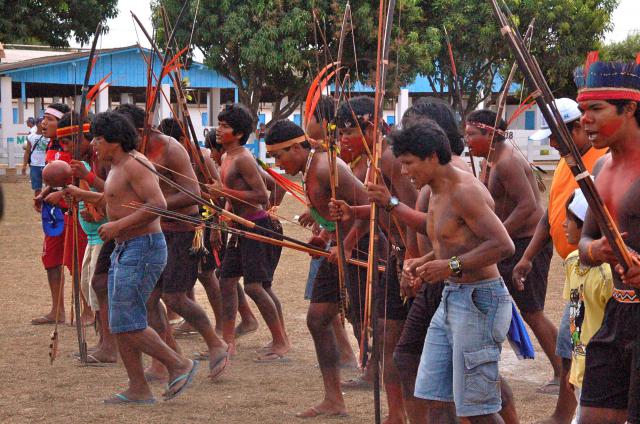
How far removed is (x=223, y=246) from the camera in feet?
27.3

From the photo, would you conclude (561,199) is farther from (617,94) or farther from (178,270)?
(178,270)

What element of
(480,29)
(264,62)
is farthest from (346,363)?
(480,29)

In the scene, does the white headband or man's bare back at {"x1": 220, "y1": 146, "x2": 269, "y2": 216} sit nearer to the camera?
man's bare back at {"x1": 220, "y1": 146, "x2": 269, "y2": 216}

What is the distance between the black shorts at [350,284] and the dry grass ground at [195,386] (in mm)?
630

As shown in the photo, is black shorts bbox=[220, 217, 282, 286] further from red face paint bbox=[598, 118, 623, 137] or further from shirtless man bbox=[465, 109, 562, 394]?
red face paint bbox=[598, 118, 623, 137]

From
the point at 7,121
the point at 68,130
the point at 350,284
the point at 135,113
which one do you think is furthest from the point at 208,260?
the point at 7,121

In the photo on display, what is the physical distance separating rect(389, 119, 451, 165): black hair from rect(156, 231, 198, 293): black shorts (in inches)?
116

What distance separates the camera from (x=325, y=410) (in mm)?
5770

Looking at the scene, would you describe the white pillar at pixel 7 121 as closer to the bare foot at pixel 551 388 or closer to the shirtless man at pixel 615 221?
the bare foot at pixel 551 388

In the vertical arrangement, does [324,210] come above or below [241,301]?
above

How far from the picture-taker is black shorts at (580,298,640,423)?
3594 mm

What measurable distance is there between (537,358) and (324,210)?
7.32 ft

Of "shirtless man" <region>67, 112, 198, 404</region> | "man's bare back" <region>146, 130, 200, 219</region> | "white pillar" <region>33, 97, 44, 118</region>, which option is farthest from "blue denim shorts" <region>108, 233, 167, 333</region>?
"white pillar" <region>33, 97, 44, 118</region>

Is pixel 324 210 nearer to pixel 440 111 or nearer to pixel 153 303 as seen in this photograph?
pixel 440 111
